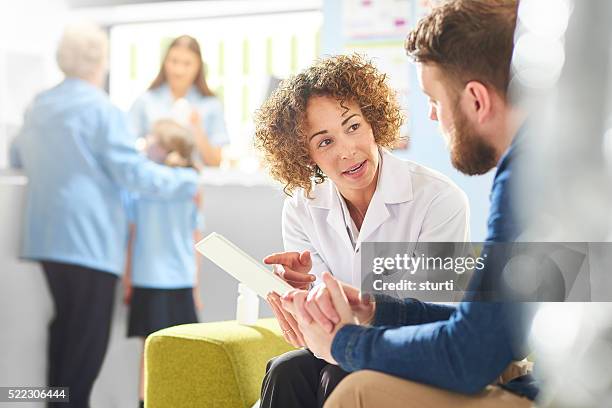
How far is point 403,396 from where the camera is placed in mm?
824

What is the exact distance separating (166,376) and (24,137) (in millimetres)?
1064

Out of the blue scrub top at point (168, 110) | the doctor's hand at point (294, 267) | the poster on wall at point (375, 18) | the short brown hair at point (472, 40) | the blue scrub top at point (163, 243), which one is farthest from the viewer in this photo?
the blue scrub top at point (168, 110)

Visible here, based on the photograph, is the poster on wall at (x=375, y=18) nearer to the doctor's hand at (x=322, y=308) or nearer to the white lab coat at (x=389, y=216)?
the white lab coat at (x=389, y=216)

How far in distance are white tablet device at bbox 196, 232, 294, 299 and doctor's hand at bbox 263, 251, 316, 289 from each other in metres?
0.21

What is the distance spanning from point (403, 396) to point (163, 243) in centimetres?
155

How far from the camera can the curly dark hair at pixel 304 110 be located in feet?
4.37

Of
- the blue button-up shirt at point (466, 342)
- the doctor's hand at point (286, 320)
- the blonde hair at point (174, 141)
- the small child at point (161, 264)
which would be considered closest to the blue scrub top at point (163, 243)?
the small child at point (161, 264)

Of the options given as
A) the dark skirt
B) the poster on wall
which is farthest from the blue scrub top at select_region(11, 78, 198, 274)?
the poster on wall

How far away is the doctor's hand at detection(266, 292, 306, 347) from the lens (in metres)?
1.11

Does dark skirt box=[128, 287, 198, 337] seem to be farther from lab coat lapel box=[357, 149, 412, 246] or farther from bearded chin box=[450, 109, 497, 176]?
bearded chin box=[450, 109, 497, 176]

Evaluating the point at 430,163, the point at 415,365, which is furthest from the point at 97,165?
the point at 415,365

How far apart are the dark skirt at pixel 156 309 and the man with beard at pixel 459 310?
136 centimetres

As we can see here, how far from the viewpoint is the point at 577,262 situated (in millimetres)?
787

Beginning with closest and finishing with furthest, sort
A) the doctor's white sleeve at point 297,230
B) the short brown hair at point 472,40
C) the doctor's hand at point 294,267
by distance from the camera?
1. the short brown hair at point 472,40
2. the doctor's hand at point 294,267
3. the doctor's white sleeve at point 297,230
